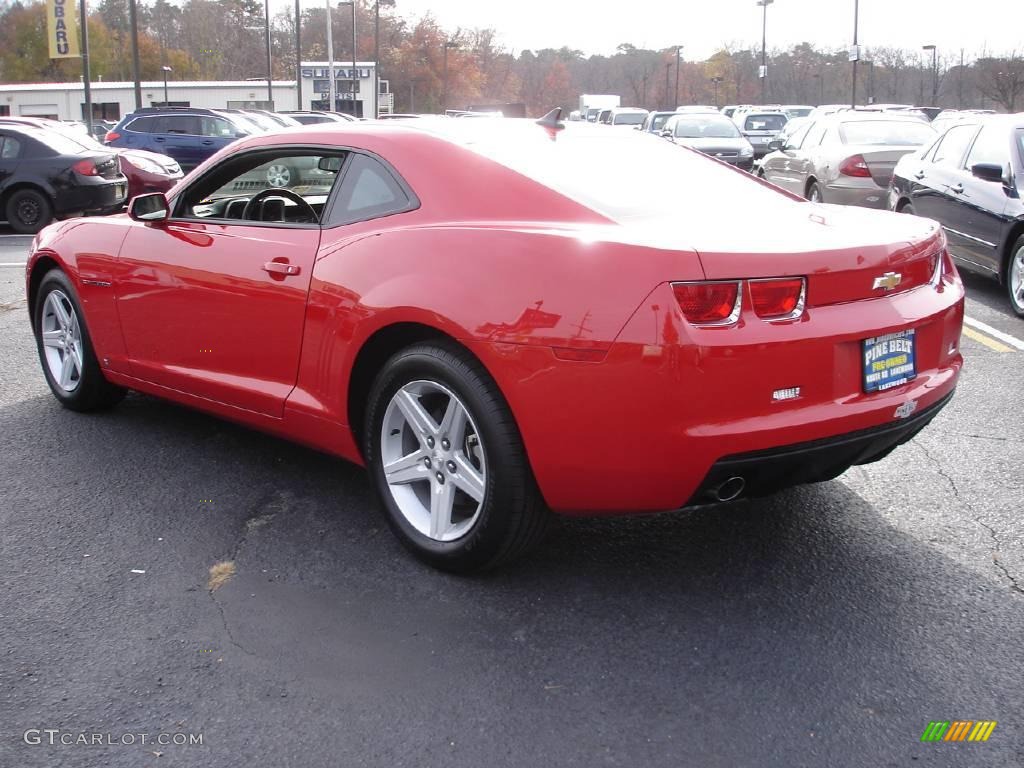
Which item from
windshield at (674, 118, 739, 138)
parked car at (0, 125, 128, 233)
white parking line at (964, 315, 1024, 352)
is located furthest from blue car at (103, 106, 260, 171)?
Answer: white parking line at (964, 315, 1024, 352)

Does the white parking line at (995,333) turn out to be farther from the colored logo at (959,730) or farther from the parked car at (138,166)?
the parked car at (138,166)

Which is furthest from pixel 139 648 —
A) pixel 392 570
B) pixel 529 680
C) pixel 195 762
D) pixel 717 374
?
pixel 717 374

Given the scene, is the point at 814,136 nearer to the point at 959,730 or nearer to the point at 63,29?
the point at 959,730

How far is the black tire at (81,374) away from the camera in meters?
5.31

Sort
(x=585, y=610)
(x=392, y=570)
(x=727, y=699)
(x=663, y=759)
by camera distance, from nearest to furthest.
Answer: (x=663, y=759) < (x=727, y=699) < (x=585, y=610) < (x=392, y=570)

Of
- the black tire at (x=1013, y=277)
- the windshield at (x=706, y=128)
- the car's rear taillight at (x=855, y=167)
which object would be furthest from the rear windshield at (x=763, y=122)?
the black tire at (x=1013, y=277)

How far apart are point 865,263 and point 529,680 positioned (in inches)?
63.9

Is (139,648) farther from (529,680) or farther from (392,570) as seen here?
(529,680)

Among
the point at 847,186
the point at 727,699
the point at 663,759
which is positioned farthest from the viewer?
the point at 847,186

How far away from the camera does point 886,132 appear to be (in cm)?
1338

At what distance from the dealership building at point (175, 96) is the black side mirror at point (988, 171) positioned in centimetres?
6243

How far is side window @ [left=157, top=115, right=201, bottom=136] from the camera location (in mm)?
22188

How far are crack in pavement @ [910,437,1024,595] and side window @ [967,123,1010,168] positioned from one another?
15.4ft

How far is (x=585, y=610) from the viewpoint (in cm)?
330
